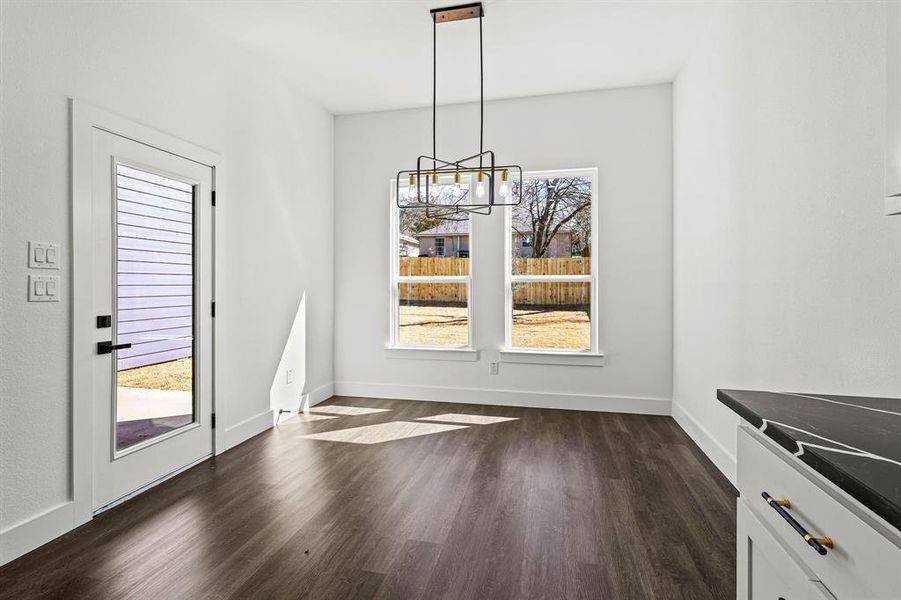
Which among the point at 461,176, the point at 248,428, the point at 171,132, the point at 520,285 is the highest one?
the point at 461,176

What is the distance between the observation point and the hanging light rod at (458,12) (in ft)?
10.0

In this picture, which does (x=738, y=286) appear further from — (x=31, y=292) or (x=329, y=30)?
(x=31, y=292)

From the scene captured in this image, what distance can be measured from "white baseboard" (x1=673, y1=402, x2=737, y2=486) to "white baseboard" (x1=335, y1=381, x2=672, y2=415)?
0.32m

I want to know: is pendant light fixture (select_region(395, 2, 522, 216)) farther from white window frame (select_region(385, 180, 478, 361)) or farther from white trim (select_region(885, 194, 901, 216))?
white trim (select_region(885, 194, 901, 216))

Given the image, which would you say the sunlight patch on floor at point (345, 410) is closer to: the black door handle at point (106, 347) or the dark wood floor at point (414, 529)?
Answer: the dark wood floor at point (414, 529)

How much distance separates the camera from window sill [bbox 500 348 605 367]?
4418mm

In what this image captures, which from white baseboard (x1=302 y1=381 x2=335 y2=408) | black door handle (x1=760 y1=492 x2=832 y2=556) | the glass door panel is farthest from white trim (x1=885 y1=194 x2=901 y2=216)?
white baseboard (x1=302 y1=381 x2=335 y2=408)

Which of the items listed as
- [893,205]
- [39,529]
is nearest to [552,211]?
[893,205]

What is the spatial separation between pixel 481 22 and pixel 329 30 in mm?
1096

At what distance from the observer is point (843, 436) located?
36.6 inches

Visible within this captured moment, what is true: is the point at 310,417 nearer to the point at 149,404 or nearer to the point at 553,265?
the point at 149,404

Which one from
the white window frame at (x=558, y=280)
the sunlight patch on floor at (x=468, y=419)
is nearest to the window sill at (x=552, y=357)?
the white window frame at (x=558, y=280)

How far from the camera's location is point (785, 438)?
93 centimetres

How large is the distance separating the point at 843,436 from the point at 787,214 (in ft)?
5.41
